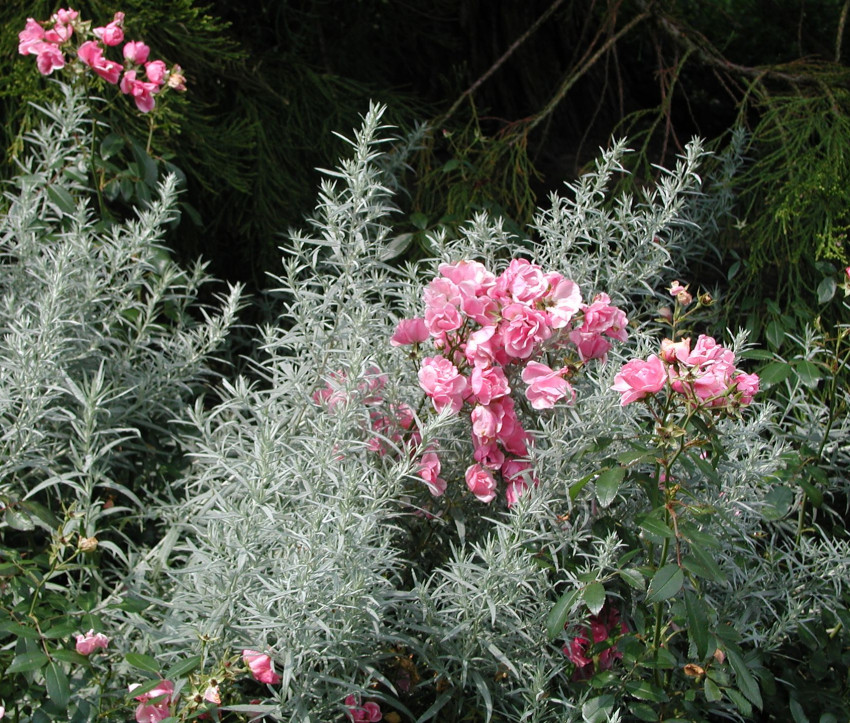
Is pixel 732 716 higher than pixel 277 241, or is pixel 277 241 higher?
pixel 277 241

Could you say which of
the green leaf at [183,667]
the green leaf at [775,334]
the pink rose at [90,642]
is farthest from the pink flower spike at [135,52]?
the green leaf at [775,334]

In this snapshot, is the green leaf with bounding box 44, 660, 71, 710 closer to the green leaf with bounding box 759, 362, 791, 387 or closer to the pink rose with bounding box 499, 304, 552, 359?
the pink rose with bounding box 499, 304, 552, 359

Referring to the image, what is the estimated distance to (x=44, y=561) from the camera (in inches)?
68.9

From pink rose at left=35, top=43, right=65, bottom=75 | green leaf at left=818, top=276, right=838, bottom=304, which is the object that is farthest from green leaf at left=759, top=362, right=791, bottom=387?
pink rose at left=35, top=43, right=65, bottom=75

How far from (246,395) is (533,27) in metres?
2.18

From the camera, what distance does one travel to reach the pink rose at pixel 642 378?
5.32 feet

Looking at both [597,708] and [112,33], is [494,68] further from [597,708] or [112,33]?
[597,708]

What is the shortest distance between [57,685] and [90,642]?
147 millimetres

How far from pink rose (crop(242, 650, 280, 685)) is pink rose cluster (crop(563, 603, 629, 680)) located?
574mm

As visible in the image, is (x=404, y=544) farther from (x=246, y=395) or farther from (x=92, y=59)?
(x=92, y=59)

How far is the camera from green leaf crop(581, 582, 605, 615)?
5.15 feet

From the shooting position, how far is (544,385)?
1.82 m

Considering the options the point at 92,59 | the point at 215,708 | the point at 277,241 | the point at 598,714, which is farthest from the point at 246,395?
the point at 277,241

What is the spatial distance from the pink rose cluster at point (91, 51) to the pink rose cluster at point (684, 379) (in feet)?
4.99
